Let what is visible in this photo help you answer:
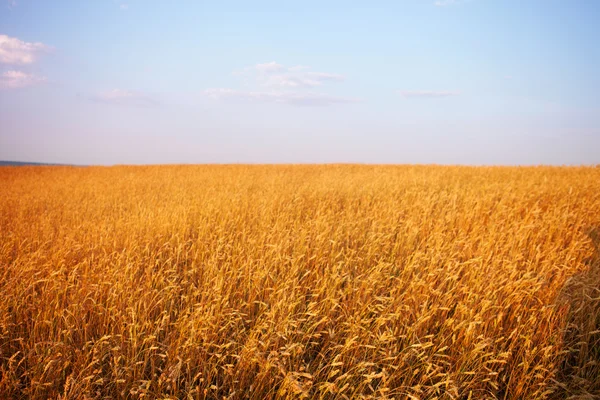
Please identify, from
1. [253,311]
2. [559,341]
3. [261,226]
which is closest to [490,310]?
[559,341]

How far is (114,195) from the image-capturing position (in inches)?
348

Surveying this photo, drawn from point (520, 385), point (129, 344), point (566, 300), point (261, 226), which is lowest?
point (520, 385)

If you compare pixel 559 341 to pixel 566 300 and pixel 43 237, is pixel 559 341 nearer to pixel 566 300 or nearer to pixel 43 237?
pixel 566 300

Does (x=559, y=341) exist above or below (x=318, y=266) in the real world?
below

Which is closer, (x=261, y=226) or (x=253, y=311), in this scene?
(x=253, y=311)

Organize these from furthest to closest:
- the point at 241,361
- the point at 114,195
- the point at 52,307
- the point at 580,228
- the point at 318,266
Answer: the point at 114,195
the point at 580,228
the point at 318,266
the point at 52,307
the point at 241,361

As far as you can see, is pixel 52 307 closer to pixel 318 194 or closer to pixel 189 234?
pixel 189 234

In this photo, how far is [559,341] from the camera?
2484mm

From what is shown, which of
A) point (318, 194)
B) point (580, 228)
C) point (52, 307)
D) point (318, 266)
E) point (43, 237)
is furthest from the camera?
point (318, 194)

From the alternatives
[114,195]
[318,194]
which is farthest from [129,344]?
[114,195]

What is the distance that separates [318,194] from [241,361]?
18.0 ft

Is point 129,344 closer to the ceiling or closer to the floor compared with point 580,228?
closer to the floor

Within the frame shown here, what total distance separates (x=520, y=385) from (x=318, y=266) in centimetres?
181

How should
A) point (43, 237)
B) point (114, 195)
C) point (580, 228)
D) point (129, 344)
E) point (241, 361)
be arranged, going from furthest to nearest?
1. point (114, 195)
2. point (580, 228)
3. point (43, 237)
4. point (129, 344)
5. point (241, 361)
